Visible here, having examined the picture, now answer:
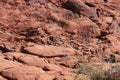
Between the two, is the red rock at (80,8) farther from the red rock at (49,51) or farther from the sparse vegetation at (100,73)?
the sparse vegetation at (100,73)

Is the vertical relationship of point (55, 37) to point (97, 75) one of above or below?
above

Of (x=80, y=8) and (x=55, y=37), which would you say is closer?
(x=55, y=37)

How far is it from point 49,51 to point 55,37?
545 mm

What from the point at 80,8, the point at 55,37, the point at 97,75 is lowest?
Result: the point at 97,75

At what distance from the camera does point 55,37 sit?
6.04 meters

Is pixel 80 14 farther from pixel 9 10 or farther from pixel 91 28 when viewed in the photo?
pixel 9 10

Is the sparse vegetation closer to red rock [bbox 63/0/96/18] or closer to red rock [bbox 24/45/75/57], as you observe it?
red rock [bbox 24/45/75/57]

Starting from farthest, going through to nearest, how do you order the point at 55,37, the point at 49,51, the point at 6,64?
the point at 55,37 < the point at 49,51 < the point at 6,64

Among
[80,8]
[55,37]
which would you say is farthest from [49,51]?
[80,8]

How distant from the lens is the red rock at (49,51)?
5.45 m

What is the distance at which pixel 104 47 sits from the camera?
608cm

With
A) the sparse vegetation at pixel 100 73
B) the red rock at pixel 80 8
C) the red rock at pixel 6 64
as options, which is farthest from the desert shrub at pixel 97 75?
the red rock at pixel 80 8

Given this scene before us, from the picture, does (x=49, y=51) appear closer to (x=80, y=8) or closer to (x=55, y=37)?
(x=55, y=37)

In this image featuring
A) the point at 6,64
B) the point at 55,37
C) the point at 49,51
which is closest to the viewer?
the point at 6,64
